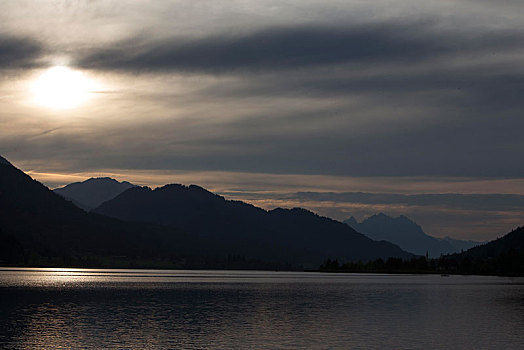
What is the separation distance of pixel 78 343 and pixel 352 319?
195 feet

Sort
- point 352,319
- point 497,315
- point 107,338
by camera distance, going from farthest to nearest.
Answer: point 497,315
point 352,319
point 107,338

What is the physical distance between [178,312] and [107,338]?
49456 mm

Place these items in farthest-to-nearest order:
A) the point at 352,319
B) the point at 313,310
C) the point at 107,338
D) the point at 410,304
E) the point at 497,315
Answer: the point at 410,304 < the point at 313,310 < the point at 497,315 < the point at 352,319 < the point at 107,338

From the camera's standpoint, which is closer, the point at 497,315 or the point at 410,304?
the point at 497,315

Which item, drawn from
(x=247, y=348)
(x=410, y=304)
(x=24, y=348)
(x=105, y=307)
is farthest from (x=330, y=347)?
(x=410, y=304)

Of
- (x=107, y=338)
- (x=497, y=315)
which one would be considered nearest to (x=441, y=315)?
(x=497, y=315)

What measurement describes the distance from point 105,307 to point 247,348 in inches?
3078

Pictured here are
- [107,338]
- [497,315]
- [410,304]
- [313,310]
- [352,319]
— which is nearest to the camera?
[107,338]

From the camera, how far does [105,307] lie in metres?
162

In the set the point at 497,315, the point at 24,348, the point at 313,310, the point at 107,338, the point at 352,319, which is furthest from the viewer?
the point at 313,310

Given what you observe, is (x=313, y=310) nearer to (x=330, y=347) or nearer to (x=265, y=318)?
(x=265, y=318)

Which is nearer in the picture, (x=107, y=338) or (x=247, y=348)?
(x=247, y=348)

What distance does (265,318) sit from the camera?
135875 millimetres

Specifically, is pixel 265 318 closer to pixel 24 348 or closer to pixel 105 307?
pixel 105 307
